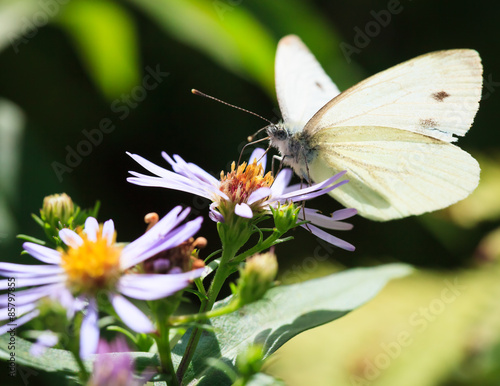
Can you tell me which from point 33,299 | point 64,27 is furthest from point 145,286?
point 64,27

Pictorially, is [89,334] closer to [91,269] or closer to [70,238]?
[91,269]

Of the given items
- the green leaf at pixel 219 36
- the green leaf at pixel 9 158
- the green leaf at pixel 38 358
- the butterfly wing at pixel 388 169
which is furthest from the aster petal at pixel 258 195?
the green leaf at pixel 219 36

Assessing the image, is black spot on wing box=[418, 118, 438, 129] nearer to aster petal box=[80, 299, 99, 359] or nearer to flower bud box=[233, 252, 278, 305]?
flower bud box=[233, 252, 278, 305]

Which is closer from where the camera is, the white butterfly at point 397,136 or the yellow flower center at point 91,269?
the yellow flower center at point 91,269

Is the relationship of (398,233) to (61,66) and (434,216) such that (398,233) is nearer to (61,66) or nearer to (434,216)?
(434,216)

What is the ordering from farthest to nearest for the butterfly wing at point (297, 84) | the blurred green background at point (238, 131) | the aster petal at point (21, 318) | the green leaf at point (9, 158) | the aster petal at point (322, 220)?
1. the blurred green background at point (238, 131)
2. the green leaf at point (9, 158)
3. the butterfly wing at point (297, 84)
4. the aster petal at point (322, 220)
5. the aster petal at point (21, 318)

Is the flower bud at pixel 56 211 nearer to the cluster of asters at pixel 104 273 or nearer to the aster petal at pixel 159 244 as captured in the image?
the cluster of asters at pixel 104 273

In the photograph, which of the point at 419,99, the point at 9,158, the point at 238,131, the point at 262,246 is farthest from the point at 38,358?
the point at 238,131
